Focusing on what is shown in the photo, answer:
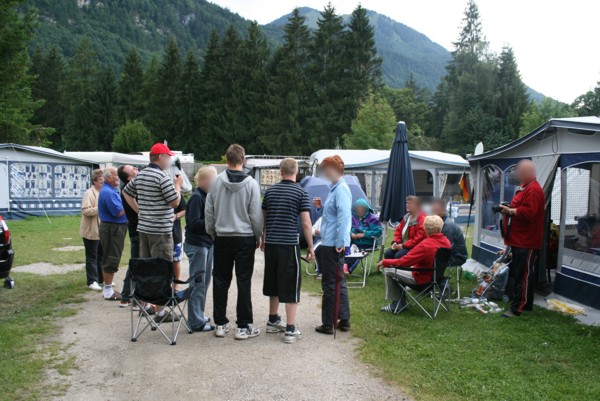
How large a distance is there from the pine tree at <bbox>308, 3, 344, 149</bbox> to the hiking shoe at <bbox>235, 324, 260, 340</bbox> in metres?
36.7

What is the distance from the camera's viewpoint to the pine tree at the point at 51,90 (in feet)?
169

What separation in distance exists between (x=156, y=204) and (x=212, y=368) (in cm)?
164

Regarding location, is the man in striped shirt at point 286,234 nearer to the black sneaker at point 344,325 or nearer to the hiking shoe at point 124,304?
the black sneaker at point 344,325

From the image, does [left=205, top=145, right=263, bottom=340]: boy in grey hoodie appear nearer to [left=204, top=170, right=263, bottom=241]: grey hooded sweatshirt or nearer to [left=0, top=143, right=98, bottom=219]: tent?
[left=204, top=170, right=263, bottom=241]: grey hooded sweatshirt

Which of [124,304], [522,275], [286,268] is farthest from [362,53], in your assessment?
[286,268]

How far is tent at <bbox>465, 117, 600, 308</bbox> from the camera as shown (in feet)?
Answer: 18.5

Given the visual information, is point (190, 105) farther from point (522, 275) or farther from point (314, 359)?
point (314, 359)

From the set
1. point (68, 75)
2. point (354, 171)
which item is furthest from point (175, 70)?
point (354, 171)

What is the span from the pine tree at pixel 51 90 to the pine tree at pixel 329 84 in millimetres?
25744

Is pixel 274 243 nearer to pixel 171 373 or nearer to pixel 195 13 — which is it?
pixel 171 373

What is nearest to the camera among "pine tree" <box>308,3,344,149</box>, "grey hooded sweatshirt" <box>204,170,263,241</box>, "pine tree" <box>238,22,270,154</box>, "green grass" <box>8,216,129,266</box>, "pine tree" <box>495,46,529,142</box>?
"grey hooded sweatshirt" <box>204,170,263,241</box>

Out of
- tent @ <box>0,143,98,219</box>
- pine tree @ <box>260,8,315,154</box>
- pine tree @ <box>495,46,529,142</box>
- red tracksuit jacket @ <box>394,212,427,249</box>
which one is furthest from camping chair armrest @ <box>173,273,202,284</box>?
pine tree @ <box>495,46,529,142</box>

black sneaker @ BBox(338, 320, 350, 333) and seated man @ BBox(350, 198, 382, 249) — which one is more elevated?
seated man @ BBox(350, 198, 382, 249)

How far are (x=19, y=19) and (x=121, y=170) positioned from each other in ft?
64.7
